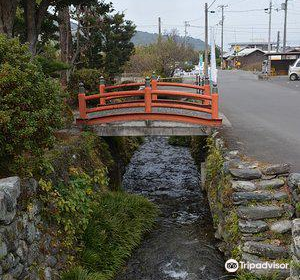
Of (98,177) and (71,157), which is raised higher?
(71,157)

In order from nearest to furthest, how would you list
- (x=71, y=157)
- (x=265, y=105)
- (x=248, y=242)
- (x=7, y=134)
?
1. (x=7, y=134)
2. (x=248, y=242)
3. (x=71, y=157)
4. (x=265, y=105)

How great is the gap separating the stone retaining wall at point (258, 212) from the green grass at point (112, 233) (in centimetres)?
200

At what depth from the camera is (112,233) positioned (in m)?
8.25

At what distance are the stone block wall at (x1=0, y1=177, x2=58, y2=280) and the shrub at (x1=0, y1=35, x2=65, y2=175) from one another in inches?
23.0

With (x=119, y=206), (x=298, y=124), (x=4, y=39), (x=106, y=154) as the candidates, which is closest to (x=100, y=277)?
(x=119, y=206)

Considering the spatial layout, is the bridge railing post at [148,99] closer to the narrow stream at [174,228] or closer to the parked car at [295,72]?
the narrow stream at [174,228]

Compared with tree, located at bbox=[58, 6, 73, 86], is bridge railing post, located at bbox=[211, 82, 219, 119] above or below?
below

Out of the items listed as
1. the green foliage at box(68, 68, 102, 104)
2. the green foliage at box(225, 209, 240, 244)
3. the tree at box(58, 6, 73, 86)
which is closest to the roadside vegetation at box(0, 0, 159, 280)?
the green foliage at box(225, 209, 240, 244)

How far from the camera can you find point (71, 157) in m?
8.80

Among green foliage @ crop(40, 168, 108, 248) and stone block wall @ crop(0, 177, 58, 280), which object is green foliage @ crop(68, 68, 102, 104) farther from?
stone block wall @ crop(0, 177, 58, 280)

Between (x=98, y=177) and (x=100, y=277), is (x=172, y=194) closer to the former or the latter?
(x=98, y=177)

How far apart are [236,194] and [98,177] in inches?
138

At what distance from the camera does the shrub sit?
5.93 meters

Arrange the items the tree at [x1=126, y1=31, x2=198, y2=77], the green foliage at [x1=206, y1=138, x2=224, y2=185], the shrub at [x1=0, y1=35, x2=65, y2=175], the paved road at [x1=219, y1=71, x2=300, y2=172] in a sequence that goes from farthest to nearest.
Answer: the tree at [x1=126, y1=31, x2=198, y2=77] < the paved road at [x1=219, y1=71, x2=300, y2=172] < the green foliage at [x1=206, y1=138, x2=224, y2=185] < the shrub at [x1=0, y1=35, x2=65, y2=175]
